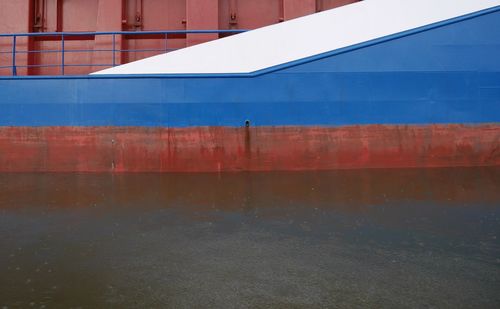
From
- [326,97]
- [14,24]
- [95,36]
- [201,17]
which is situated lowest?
[326,97]

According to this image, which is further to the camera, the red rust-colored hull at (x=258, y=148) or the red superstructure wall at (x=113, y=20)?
the red superstructure wall at (x=113, y=20)

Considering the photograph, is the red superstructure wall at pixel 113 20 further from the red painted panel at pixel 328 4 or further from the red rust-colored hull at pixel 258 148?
the red rust-colored hull at pixel 258 148

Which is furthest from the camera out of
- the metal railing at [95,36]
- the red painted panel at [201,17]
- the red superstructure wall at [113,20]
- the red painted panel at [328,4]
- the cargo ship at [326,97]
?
the red painted panel at [328,4]

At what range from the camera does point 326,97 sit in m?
6.40

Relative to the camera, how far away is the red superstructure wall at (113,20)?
25.1 feet

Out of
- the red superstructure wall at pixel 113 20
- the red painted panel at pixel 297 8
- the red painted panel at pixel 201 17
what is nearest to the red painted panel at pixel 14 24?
the red superstructure wall at pixel 113 20

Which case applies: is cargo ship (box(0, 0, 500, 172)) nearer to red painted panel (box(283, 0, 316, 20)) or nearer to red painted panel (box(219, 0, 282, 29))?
red painted panel (box(283, 0, 316, 20))

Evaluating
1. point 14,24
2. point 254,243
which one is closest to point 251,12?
point 14,24

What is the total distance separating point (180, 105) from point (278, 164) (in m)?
1.93

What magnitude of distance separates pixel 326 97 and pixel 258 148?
1.41m

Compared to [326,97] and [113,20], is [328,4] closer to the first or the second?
[326,97]

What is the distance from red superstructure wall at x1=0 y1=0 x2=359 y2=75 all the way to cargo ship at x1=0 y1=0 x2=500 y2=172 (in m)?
1.42

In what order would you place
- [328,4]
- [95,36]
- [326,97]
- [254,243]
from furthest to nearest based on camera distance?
[328,4] < [95,36] < [326,97] < [254,243]

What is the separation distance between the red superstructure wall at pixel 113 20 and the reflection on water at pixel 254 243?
3343mm
